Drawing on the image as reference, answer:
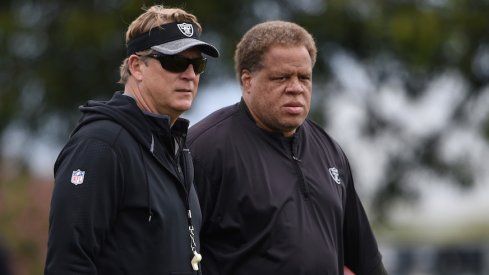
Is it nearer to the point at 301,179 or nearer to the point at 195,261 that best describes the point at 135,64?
the point at 195,261

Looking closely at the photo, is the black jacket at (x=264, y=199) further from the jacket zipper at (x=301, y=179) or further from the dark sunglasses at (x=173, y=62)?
the dark sunglasses at (x=173, y=62)

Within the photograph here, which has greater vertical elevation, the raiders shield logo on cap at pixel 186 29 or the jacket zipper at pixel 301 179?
the raiders shield logo on cap at pixel 186 29

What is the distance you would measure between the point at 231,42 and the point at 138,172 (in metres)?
12.3

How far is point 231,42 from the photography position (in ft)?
56.1

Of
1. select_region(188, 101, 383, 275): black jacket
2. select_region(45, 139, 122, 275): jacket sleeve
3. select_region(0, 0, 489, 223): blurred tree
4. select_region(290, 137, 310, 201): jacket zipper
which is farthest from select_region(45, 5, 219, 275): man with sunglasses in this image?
select_region(0, 0, 489, 223): blurred tree

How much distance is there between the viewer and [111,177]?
4836mm

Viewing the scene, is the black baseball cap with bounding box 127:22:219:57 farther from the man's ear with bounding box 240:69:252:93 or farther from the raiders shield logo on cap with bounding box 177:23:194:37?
the man's ear with bounding box 240:69:252:93

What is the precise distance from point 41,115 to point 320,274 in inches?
526

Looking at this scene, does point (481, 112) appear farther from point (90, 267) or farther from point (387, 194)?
point (90, 267)

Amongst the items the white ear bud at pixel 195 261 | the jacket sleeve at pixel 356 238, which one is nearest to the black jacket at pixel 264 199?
the jacket sleeve at pixel 356 238

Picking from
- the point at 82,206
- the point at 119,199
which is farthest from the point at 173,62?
the point at 82,206

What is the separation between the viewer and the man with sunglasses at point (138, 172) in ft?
15.6

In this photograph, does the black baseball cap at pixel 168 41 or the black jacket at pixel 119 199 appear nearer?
the black jacket at pixel 119 199

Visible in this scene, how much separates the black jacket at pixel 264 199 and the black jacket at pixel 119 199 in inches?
29.4
